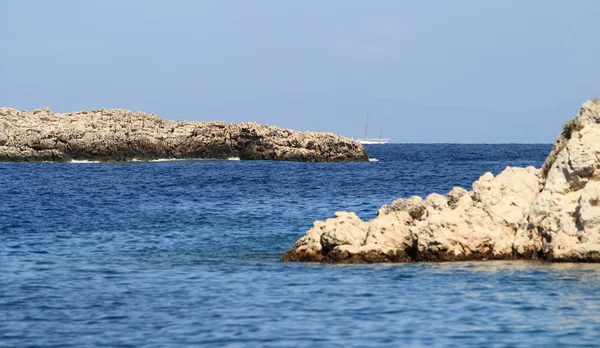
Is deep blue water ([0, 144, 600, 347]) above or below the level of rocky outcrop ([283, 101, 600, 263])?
below

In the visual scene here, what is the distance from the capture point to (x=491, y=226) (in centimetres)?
2561

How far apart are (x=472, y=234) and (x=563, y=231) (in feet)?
7.77

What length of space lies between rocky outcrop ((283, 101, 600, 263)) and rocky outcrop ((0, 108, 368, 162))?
88.6 m

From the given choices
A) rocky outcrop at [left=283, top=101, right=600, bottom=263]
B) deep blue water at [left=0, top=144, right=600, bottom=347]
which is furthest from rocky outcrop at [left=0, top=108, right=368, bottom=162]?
rocky outcrop at [left=283, top=101, right=600, bottom=263]

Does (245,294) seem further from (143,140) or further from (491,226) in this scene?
(143,140)

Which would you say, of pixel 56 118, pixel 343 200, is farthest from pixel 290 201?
pixel 56 118

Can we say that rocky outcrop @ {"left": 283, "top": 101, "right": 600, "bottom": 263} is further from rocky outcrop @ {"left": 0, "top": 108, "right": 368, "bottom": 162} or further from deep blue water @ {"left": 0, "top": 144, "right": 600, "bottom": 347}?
rocky outcrop @ {"left": 0, "top": 108, "right": 368, "bottom": 162}

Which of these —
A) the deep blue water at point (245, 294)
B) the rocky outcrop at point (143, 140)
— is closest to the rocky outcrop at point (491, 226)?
the deep blue water at point (245, 294)

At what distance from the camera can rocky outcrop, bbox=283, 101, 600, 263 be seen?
24.7 meters

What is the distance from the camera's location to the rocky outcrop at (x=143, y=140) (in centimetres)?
11025

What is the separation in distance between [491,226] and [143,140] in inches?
3682

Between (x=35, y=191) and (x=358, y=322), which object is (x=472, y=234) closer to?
(x=358, y=322)

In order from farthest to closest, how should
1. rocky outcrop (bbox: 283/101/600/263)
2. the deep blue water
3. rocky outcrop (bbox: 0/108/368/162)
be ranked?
rocky outcrop (bbox: 0/108/368/162), rocky outcrop (bbox: 283/101/600/263), the deep blue water

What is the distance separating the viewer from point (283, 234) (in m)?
34.0
